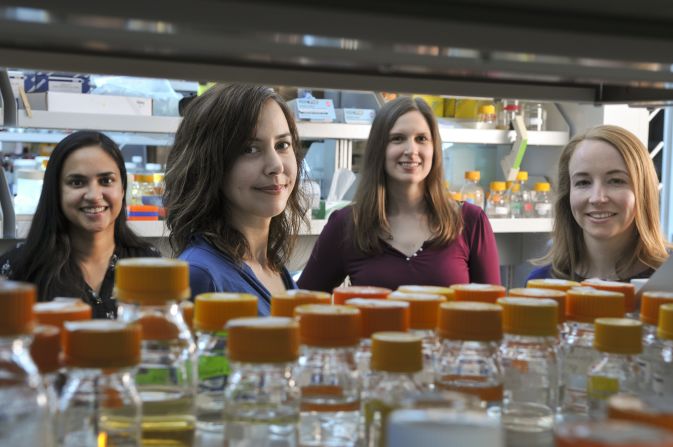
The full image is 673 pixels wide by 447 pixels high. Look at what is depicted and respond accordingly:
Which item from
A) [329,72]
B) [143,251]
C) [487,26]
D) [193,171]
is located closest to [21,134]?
[143,251]

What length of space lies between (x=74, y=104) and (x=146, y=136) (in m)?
0.60

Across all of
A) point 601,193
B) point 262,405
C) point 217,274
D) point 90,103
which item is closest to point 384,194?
point 601,193

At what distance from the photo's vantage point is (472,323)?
73 cm

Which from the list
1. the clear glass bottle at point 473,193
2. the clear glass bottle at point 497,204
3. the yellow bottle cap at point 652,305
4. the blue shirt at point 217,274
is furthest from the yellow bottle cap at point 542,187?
the yellow bottle cap at point 652,305

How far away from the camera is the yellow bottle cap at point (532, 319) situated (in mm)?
774

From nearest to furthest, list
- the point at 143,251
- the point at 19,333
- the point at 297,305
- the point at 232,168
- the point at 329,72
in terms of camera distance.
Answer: the point at 19,333 < the point at 297,305 < the point at 329,72 < the point at 232,168 < the point at 143,251

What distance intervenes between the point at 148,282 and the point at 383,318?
0.22 metres

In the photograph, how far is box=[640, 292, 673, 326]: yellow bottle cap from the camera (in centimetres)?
88

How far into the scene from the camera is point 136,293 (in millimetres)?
689

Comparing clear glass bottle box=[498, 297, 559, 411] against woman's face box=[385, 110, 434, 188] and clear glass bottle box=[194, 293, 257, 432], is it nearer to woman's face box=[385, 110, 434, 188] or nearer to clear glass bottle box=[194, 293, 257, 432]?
clear glass bottle box=[194, 293, 257, 432]

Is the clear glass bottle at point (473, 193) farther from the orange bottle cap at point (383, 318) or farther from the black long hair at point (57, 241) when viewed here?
the orange bottle cap at point (383, 318)

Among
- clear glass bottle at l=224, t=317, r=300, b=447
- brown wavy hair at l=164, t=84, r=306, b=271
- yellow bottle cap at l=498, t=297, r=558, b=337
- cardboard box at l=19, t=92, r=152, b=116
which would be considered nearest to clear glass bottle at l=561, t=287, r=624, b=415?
yellow bottle cap at l=498, t=297, r=558, b=337

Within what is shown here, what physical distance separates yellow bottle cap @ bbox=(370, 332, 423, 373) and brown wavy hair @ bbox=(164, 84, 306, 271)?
1137mm

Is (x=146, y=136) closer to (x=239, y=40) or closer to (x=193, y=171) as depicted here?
(x=193, y=171)
